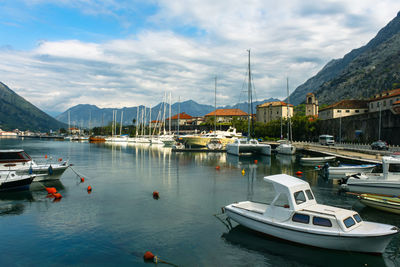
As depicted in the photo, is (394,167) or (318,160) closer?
(394,167)

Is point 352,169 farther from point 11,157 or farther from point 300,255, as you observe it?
point 11,157

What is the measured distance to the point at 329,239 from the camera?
44.6 feet

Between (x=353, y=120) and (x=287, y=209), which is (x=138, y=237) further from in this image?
(x=353, y=120)

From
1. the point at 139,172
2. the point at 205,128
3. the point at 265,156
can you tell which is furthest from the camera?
the point at 205,128

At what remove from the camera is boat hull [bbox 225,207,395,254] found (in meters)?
13.2

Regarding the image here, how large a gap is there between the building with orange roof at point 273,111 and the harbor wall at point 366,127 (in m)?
48.3

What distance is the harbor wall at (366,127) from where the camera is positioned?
2288 inches

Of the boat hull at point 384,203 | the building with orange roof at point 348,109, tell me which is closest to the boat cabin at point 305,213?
the boat hull at point 384,203

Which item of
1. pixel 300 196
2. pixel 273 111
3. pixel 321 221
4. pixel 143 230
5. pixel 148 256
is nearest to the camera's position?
pixel 148 256

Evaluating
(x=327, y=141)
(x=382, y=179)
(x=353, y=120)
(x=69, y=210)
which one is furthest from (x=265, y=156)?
(x=69, y=210)

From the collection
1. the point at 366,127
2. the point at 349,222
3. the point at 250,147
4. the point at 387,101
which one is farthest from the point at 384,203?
the point at 387,101

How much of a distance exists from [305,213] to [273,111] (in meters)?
130

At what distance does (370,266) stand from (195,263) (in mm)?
7839

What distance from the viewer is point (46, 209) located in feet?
71.6
